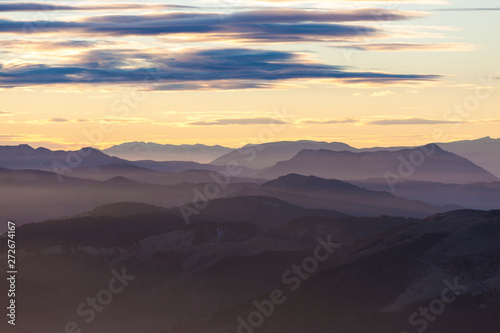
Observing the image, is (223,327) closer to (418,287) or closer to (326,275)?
(326,275)

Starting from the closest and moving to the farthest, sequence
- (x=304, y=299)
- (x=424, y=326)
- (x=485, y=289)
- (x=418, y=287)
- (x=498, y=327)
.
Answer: (x=498, y=327)
(x=424, y=326)
(x=485, y=289)
(x=418, y=287)
(x=304, y=299)

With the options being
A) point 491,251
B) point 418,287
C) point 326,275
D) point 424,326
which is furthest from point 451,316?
point 326,275

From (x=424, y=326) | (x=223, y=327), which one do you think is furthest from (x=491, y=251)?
(x=223, y=327)

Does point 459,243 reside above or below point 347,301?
above

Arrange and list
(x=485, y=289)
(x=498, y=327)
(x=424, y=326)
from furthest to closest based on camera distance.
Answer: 1. (x=485, y=289)
2. (x=424, y=326)
3. (x=498, y=327)

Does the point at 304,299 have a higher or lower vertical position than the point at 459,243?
lower

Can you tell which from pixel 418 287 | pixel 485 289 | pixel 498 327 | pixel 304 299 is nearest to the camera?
pixel 498 327

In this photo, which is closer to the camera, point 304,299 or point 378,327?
point 378,327

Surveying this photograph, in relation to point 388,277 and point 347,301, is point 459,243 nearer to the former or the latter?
point 388,277

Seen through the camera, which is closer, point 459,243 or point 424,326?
point 424,326
